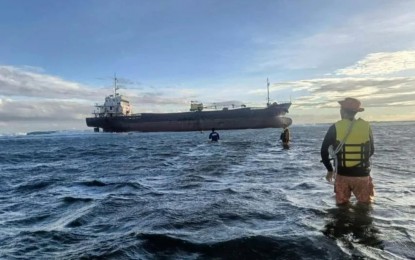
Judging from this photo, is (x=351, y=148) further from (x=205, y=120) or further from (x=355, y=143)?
(x=205, y=120)

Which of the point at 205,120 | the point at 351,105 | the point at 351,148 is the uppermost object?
the point at 205,120

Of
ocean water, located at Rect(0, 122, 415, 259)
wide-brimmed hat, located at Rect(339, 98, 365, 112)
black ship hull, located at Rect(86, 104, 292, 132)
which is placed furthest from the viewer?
black ship hull, located at Rect(86, 104, 292, 132)

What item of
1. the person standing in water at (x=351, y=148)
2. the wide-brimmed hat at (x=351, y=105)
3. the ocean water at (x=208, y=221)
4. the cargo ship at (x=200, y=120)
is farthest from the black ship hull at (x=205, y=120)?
the wide-brimmed hat at (x=351, y=105)

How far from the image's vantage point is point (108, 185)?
13.2m

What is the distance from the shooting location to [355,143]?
6621 millimetres

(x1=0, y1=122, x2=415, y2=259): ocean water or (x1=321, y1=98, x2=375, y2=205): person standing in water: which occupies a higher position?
(x1=321, y1=98, x2=375, y2=205): person standing in water

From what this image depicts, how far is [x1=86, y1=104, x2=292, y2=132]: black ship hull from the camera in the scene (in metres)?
→ 86.6

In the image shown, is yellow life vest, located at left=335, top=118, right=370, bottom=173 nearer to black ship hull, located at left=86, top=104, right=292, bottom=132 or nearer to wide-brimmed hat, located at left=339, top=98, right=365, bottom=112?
wide-brimmed hat, located at left=339, top=98, right=365, bottom=112

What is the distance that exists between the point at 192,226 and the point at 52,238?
256cm

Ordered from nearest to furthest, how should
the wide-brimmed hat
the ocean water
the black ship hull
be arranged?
the ocean water → the wide-brimmed hat → the black ship hull

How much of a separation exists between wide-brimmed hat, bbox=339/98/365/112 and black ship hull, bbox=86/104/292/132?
3147 inches

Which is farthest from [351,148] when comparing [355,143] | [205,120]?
[205,120]

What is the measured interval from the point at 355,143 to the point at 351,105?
0.69 metres

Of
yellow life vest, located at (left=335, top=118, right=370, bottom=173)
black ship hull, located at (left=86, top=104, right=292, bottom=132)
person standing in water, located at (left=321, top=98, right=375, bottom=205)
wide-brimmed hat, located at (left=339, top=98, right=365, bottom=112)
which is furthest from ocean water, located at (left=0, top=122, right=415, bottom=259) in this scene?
black ship hull, located at (left=86, top=104, right=292, bottom=132)
